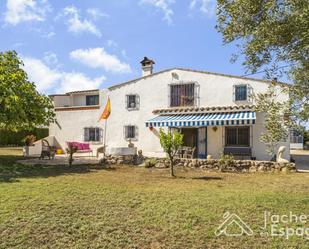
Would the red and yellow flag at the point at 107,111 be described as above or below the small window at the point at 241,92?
below

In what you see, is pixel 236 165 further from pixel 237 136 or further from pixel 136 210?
pixel 136 210

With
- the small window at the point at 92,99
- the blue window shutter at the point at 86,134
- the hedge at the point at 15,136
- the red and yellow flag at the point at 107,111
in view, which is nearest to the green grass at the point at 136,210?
the red and yellow flag at the point at 107,111

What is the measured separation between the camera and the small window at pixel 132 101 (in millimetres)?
38522

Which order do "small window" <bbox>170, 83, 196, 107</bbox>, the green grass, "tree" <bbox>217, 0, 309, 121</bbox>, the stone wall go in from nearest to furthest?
1. the green grass
2. "tree" <bbox>217, 0, 309, 121</bbox>
3. the stone wall
4. "small window" <bbox>170, 83, 196, 107</bbox>

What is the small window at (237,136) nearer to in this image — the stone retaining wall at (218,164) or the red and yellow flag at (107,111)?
the stone retaining wall at (218,164)

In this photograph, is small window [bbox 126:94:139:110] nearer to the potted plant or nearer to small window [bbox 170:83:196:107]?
small window [bbox 170:83:196:107]

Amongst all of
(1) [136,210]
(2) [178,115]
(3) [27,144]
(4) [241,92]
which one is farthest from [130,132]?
(1) [136,210]

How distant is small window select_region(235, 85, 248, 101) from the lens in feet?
108

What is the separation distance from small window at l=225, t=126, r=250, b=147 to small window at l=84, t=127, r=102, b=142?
61.8 ft

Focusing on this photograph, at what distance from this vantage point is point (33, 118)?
98.7 feet

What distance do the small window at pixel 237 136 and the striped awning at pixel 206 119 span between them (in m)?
3.00

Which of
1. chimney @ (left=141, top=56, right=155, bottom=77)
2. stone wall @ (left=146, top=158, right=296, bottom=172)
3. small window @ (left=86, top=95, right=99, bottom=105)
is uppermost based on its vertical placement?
chimney @ (left=141, top=56, right=155, bottom=77)

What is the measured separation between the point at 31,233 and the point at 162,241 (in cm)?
528

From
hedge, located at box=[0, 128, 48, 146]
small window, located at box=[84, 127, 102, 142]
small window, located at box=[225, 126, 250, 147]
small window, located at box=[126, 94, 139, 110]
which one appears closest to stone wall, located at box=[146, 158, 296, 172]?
small window, located at box=[225, 126, 250, 147]
